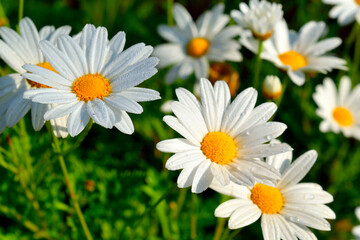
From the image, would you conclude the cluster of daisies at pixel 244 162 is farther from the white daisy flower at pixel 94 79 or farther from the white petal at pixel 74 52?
the white petal at pixel 74 52

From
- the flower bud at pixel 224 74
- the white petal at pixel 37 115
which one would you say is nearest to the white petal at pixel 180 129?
the white petal at pixel 37 115

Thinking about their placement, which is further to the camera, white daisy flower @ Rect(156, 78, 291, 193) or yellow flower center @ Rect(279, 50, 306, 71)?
yellow flower center @ Rect(279, 50, 306, 71)

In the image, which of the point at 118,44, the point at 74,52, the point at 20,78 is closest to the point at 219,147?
the point at 118,44

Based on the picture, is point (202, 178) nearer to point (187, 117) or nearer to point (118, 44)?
point (187, 117)

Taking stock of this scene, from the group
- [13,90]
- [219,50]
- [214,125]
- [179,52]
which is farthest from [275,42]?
[13,90]

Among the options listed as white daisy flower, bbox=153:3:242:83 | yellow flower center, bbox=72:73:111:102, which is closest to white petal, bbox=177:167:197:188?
yellow flower center, bbox=72:73:111:102

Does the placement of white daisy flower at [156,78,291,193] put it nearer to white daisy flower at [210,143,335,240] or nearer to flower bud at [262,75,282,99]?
white daisy flower at [210,143,335,240]
